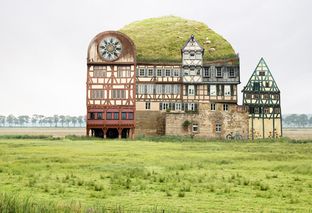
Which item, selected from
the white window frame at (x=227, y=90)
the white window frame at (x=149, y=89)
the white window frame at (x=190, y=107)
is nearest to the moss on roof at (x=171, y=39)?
the white window frame at (x=149, y=89)

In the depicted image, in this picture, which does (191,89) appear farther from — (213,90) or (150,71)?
(150,71)

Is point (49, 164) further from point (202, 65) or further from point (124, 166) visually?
point (202, 65)

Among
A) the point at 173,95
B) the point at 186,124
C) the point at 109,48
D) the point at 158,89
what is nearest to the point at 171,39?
the point at 158,89

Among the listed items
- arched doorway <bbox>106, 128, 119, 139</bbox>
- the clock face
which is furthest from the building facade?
arched doorway <bbox>106, 128, 119, 139</bbox>

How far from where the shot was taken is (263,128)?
6284 centimetres

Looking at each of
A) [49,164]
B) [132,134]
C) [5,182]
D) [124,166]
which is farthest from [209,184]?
[132,134]

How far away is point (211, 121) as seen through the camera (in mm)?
61062

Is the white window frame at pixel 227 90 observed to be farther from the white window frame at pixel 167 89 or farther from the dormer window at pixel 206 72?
the white window frame at pixel 167 89

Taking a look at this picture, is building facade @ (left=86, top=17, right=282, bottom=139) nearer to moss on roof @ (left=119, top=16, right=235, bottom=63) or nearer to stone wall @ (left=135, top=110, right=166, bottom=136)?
stone wall @ (left=135, top=110, right=166, bottom=136)

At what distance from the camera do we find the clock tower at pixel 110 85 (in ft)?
196

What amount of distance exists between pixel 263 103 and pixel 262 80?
3845 mm

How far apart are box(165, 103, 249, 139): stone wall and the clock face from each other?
12.6 m

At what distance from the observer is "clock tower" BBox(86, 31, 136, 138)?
5984cm

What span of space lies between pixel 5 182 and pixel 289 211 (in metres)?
11.7
